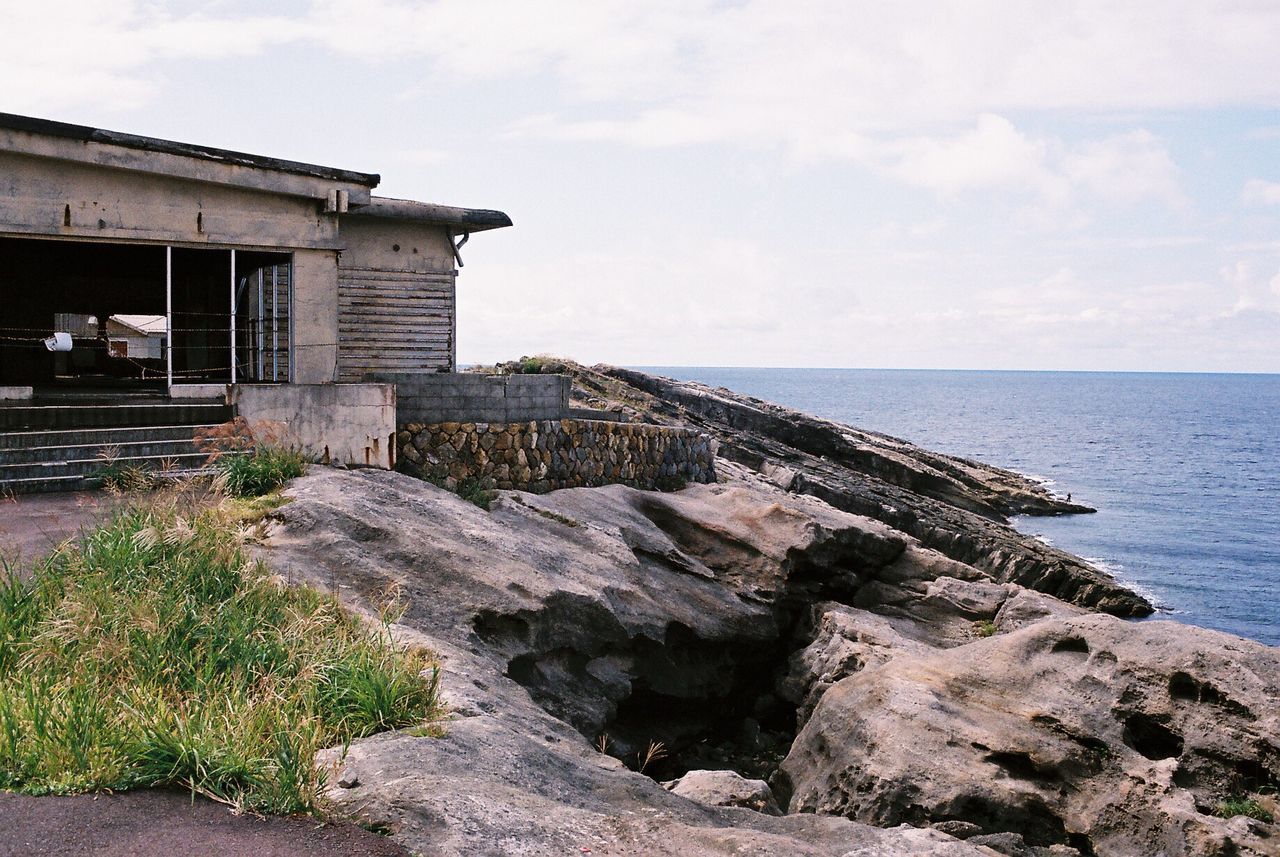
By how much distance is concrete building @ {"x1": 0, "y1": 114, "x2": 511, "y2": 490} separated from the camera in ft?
52.9

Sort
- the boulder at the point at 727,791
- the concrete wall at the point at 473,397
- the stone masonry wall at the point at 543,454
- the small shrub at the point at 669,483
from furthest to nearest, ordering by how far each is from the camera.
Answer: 1. the small shrub at the point at 669,483
2. the concrete wall at the point at 473,397
3. the stone masonry wall at the point at 543,454
4. the boulder at the point at 727,791

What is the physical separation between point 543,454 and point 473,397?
1.65 meters

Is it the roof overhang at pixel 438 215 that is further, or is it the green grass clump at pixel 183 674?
the roof overhang at pixel 438 215

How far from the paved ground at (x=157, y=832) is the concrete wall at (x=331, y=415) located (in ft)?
33.7

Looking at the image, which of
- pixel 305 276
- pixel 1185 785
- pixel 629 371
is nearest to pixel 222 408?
pixel 305 276

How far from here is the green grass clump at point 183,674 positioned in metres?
5.82

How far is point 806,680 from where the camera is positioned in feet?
53.8

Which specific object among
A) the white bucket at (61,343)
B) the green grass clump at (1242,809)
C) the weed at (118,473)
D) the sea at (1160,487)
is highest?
the white bucket at (61,343)

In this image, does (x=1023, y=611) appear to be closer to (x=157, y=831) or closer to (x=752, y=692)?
(x=752, y=692)

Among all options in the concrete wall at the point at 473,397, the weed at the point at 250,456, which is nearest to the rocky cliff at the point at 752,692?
the weed at the point at 250,456

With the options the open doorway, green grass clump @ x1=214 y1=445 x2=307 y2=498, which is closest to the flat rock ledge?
green grass clump @ x1=214 y1=445 x2=307 y2=498

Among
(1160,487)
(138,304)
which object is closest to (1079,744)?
(138,304)

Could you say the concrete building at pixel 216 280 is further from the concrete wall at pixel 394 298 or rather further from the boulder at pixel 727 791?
the boulder at pixel 727 791

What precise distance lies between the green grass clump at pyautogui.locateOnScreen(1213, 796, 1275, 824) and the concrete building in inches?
464
